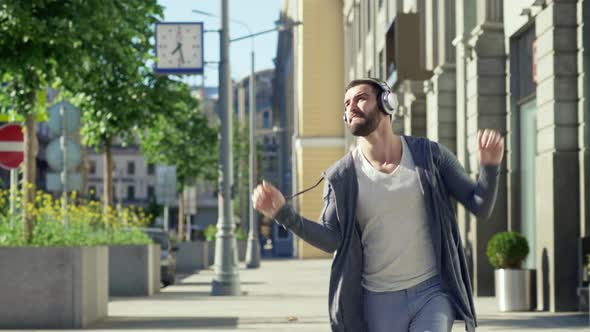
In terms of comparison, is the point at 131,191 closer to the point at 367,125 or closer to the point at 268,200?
the point at 367,125

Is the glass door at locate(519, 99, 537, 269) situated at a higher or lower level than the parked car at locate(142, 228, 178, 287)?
higher

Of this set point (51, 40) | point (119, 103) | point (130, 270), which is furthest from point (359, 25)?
point (51, 40)

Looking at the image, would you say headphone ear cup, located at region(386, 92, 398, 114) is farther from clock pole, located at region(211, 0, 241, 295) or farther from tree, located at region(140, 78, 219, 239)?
tree, located at region(140, 78, 219, 239)

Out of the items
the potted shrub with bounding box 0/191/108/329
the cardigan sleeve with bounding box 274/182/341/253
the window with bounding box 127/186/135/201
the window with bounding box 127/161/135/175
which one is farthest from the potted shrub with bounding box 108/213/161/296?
the window with bounding box 127/161/135/175

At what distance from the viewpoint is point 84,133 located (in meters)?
30.2

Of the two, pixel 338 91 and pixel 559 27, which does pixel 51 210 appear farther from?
pixel 338 91

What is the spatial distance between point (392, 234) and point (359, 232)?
6.5 inches

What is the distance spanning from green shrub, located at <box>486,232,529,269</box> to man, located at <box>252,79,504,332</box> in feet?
43.0

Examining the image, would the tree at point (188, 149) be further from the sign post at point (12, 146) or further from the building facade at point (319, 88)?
the sign post at point (12, 146)

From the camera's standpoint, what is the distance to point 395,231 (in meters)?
5.87

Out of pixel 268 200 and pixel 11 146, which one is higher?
pixel 11 146

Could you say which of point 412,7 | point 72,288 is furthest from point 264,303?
point 412,7

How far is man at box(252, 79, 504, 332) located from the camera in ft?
19.1

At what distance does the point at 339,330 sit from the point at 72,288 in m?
9.78
